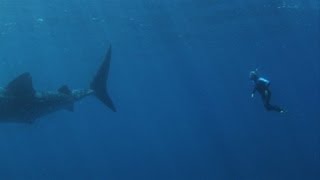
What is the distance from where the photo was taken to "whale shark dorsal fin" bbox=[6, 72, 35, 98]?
51.2 ft

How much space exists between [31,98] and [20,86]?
2.63 ft

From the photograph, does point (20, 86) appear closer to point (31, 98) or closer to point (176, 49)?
point (31, 98)

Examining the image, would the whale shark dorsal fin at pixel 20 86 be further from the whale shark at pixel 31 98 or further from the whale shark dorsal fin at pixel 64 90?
the whale shark dorsal fin at pixel 64 90

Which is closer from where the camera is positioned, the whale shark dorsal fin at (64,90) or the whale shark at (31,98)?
the whale shark at (31,98)

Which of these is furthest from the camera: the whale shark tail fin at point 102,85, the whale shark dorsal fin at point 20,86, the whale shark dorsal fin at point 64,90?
the whale shark tail fin at point 102,85

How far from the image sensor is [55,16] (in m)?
34.3

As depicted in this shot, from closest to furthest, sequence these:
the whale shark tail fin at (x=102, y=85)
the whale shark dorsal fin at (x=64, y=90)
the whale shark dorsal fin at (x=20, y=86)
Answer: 1. the whale shark dorsal fin at (x=20, y=86)
2. the whale shark dorsal fin at (x=64, y=90)
3. the whale shark tail fin at (x=102, y=85)

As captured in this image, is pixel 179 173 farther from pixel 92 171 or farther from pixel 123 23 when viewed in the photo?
pixel 123 23

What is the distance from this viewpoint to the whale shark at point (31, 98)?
15680 mm

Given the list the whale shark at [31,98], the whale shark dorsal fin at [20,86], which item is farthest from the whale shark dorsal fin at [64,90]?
the whale shark dorsal fin at [20,86]

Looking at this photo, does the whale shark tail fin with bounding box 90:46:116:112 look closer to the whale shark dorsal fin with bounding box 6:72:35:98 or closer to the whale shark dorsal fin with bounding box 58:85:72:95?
the whale shark dorsal fin with bounding box 58:85:72:95

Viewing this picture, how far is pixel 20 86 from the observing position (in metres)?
15.8

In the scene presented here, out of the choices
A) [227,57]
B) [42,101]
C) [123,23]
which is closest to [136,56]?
[227,57]

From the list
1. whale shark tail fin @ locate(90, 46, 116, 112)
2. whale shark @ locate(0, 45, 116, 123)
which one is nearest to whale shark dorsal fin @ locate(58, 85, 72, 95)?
whale shark @ locate(0, 45, 116, 123)
